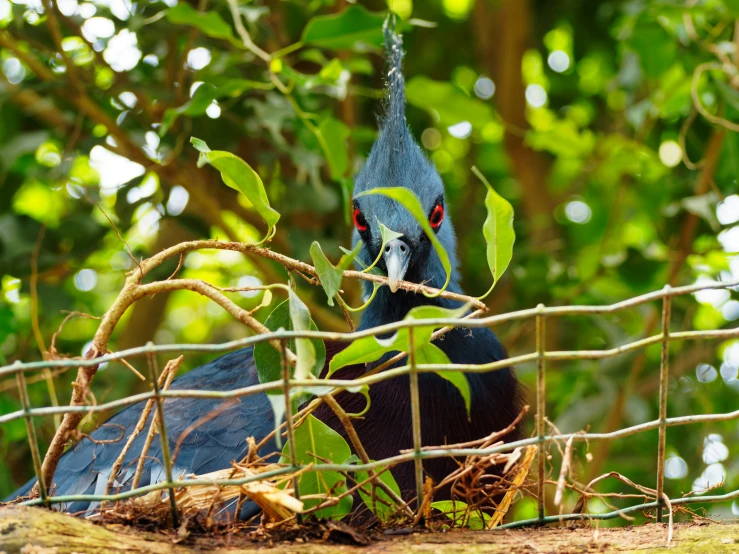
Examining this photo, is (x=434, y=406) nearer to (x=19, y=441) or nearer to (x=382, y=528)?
(x=382, y=528)

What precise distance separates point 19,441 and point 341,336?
3612mm

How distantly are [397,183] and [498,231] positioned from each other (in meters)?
1.42

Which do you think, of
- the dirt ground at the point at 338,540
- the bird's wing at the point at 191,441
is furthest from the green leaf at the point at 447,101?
the dirt ground at the point at 338,540

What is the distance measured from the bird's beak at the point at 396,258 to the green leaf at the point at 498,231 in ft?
2.00

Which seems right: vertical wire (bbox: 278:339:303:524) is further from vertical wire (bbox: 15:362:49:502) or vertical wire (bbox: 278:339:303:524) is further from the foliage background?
the foliage background

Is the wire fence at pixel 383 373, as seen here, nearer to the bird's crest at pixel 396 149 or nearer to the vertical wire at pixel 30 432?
the vertical wire at pixel 30 432

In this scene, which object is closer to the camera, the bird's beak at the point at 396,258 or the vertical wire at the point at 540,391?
the vertical wire at the point at 540,391

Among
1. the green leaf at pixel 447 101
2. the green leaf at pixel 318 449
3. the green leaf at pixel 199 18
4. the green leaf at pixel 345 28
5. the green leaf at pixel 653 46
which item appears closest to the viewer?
the green leaf at pixel 318 449

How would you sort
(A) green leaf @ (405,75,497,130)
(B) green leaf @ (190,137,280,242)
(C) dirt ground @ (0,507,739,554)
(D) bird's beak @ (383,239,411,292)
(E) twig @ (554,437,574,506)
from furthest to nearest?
(A) green leaf @ (405,75,497,130)
(D) bird's beak @ (383,239,411,292)
(B) green leaf @ (190,137,280,242)
(E) twig @ (554,437,574,506)
(C) dirt ground @ (0,507,739,554)

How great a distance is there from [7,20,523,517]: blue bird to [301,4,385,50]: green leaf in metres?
0.10

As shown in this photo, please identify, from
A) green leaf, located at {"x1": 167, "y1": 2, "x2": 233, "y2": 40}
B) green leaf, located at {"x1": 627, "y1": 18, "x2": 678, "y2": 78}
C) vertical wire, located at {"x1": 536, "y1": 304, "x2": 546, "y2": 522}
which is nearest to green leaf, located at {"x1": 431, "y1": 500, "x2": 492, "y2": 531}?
vertical wire, located at {"x1": 536, "y1": 304, "x2": 546, "y2": 522}

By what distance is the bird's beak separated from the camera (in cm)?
255

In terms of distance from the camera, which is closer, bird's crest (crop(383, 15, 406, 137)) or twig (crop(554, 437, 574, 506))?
twig (crop(554, 437, 574, 506))

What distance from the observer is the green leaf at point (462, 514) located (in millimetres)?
1979
